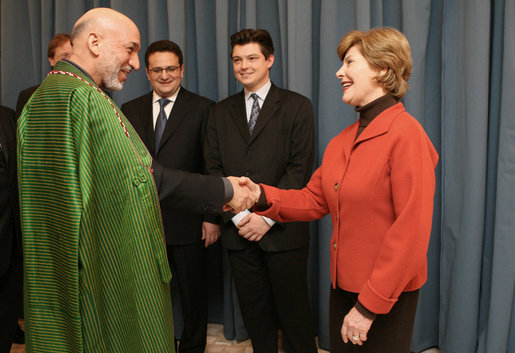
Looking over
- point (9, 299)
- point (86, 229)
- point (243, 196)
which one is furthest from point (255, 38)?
point (9, 299)

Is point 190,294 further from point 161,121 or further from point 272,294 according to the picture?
point 161,121

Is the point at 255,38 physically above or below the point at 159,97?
above

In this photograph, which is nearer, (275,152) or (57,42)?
(275,152)

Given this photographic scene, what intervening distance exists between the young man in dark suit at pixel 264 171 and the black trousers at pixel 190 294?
28 centimetres

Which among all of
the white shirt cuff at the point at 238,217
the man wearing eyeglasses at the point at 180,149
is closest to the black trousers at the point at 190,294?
the man wearing eyeglasses at the point at 180,149

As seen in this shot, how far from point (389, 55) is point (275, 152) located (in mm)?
937

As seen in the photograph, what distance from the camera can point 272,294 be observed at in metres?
2.41

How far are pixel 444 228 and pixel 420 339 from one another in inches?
26.8

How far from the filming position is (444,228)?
98.5 inches

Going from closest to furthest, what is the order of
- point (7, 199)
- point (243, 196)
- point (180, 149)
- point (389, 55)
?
1. point (389, 55)
2. point (243, 196)
3. point (7, 199)
4. point (180, 149)

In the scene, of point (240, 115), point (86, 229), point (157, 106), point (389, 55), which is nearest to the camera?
point (86, 229)

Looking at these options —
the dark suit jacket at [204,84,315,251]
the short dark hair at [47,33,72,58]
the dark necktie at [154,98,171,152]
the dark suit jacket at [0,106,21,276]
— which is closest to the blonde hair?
the dark suit jacket at [204,84,315,251]

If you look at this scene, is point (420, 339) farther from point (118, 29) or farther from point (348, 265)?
point (118, 29)

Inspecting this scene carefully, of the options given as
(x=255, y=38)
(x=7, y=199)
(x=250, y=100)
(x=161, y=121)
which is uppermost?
(x=255, y=38)
